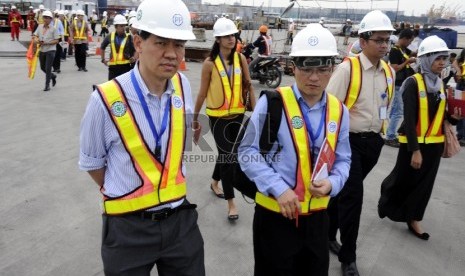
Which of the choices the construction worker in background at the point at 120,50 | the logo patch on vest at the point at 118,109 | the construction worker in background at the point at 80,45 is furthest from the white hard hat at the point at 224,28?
the construction worker in background at the point at 80,45

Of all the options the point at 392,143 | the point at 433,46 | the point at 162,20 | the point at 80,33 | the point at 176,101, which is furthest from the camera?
the point at 80,33

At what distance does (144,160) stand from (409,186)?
10.3ft

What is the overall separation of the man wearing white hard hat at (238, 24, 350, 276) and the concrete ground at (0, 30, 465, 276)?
115 cm

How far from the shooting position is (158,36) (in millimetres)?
1882

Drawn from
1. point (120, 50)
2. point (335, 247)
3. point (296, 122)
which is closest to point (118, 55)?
point (120, 50)

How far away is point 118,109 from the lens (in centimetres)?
Answer: 191

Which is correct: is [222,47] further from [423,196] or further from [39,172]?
[39,172]

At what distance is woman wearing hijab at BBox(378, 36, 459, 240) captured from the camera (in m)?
3.79

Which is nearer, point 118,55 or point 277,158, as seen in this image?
point 277,158

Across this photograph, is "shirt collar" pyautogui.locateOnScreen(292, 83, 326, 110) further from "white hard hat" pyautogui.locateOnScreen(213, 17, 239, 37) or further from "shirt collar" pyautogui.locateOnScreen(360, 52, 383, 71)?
"white hard hat" pyautogui.locateOnScreen(213, 17, 239, 37)

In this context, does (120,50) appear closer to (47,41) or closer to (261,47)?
(47,41)

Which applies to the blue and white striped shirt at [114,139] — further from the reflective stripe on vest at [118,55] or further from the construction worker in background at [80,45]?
the construction worker in background at [80,45]

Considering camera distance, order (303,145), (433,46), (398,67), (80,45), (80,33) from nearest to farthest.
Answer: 1. (303,145)
2. (433,46)
3. (398,67)
4. (80,45)
5. (80,33)

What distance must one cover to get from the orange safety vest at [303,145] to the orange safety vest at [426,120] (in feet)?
5.97
